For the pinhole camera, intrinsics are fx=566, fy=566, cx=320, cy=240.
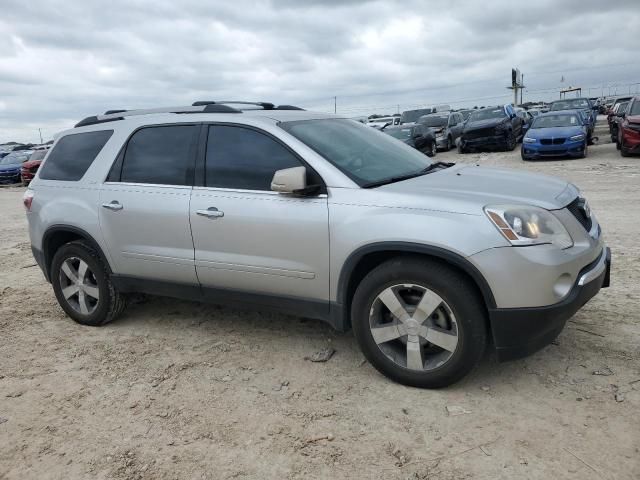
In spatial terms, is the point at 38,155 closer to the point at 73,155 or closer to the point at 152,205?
the point at 73,155

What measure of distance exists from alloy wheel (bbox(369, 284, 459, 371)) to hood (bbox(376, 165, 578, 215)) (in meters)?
0.51

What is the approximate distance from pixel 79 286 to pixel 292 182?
250cm

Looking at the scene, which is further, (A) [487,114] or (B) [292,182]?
(A) [487,114]

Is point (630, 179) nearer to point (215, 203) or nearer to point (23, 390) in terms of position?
point (215, 203)

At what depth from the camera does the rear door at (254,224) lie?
3.61 m

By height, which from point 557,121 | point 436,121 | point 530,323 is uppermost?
point 436,121

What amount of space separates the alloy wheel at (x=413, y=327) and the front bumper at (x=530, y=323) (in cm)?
25

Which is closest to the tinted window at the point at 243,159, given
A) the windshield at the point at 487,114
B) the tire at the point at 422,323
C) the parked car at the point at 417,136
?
the tire at the point at 422,323

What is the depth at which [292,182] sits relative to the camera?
346 centimetres

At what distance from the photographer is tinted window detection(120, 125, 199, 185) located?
4207 millimetres

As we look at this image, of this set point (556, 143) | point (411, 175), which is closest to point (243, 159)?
point (411, 175)

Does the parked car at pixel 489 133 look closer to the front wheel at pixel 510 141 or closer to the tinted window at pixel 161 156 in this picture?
the front wheel at pixel 510 141

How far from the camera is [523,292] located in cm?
305

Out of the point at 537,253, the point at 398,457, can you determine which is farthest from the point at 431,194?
the point at 398,457
